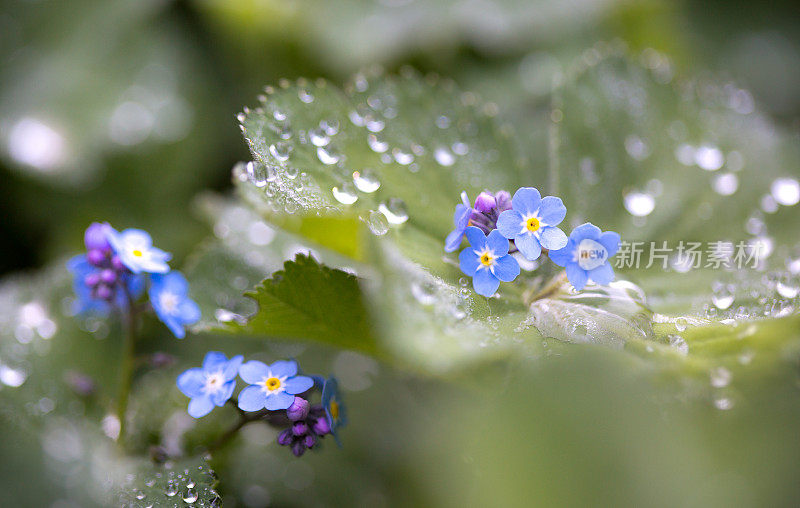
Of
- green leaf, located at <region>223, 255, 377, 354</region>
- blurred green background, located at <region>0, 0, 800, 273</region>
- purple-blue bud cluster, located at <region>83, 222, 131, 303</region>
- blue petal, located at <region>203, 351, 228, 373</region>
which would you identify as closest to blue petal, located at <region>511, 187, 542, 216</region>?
green leaf, located at <region>223, 255, 377, 354</region>

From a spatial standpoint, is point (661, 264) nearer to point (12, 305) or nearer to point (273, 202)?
point (273, 202)

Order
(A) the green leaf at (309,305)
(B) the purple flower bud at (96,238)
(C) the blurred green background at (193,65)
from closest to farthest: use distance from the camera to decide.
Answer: (A) the green leaf at (309,305) < (B) the purple flower bud at (96,238) < (C) the blurred green background at (193,65)

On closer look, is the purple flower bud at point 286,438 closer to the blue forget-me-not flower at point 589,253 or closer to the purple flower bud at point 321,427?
the purple flower bud at point 321,427

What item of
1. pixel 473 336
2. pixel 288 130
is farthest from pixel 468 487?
pixel 288 130

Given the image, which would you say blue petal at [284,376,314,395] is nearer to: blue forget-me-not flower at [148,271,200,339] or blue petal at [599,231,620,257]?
blue forget-me-not flower at [148,271,200,339]

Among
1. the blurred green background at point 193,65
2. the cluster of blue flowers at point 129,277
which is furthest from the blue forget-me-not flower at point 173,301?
the blurred green background at point 193,65

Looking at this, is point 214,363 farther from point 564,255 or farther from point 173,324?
point 564,255

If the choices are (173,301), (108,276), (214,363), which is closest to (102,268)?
(108,276)
